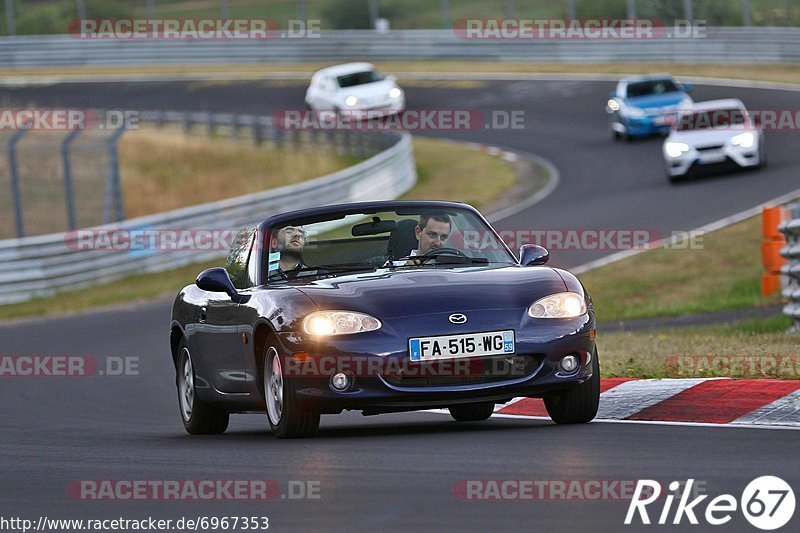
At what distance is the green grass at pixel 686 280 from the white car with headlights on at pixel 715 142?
5205 millimetres

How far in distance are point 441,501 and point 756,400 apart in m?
3.00

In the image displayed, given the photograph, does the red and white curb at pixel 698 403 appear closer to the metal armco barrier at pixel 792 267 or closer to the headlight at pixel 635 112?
the metal armco barrier at pixel 792 267

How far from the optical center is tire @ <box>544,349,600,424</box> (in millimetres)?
8172

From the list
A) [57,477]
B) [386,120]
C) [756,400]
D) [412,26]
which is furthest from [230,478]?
[412,26]

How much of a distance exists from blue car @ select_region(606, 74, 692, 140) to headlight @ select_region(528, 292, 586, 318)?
25437 mm

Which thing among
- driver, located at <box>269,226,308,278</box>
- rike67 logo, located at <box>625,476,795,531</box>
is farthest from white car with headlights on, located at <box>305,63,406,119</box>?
rike67 logo, located at <box>625,476,795,531</box>

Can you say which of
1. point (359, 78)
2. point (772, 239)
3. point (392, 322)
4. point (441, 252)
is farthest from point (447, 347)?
point (359, 78)

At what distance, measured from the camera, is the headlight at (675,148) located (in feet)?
89.2

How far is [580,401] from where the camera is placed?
820 cm

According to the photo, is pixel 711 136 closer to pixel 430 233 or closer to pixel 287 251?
pixel 430 233

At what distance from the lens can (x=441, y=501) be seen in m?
5.93

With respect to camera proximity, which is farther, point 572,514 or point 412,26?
point 412,26

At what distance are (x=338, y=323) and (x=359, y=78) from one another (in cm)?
3388

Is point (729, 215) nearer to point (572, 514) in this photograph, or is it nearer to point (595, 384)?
point (595, 384)
